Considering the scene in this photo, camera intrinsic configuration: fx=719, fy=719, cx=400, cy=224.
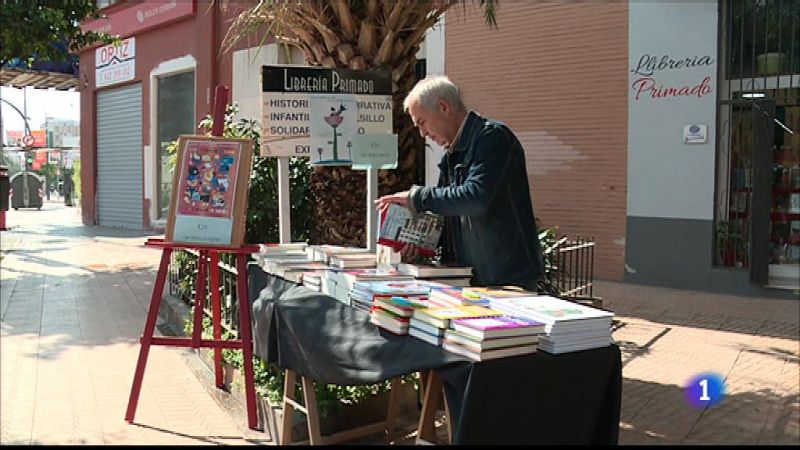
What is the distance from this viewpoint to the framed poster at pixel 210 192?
13.4 ft

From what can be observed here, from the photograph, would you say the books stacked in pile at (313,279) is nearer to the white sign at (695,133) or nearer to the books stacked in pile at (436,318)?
the books stacked in pile at (436,318)

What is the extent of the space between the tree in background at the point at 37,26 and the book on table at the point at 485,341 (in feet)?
27.6

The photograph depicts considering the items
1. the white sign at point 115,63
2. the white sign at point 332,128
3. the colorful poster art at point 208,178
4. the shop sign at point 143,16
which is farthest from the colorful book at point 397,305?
the white sign at point 115,63

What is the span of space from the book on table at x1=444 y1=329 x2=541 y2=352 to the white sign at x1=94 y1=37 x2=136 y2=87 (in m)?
17.5

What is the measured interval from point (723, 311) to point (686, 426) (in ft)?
13.3

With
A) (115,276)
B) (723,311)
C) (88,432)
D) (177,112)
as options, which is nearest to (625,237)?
(723,311)

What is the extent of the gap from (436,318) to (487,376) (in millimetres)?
296

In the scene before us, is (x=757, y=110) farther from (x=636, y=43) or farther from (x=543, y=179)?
(x=543, y=179)

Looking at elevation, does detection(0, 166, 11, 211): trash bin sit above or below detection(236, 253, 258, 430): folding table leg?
above

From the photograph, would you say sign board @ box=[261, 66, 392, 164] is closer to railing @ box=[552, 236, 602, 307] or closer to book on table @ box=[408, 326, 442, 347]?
book on table @ box=[408, 326, 442, 347]

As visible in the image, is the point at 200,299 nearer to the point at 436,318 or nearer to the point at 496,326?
the point at 436,318

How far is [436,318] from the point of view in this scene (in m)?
2.62

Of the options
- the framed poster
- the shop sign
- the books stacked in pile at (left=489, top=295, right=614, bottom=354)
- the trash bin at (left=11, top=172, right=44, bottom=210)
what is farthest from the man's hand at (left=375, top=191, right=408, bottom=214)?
the trash bin at (left=11, top=172, right=44, bottom=210)

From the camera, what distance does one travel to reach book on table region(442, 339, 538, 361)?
244 centimetres
